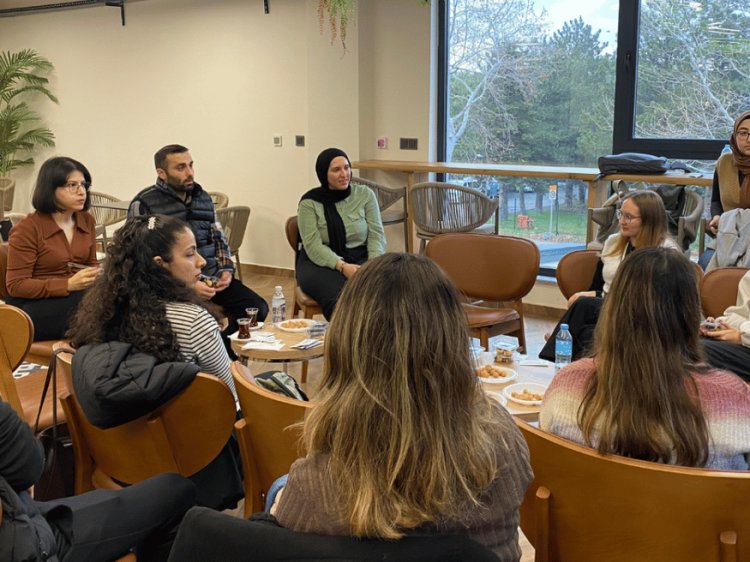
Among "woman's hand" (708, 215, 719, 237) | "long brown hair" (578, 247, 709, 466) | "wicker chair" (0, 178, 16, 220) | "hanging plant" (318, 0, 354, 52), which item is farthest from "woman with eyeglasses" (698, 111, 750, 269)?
"wicker chair" (0, 178, 16, 220)

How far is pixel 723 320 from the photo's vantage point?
3.48 metres

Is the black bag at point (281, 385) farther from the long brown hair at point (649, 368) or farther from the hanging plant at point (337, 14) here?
the hanging plant at point (337, 14)

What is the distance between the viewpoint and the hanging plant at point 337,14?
21.5 ft

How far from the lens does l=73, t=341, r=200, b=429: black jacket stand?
233 cm

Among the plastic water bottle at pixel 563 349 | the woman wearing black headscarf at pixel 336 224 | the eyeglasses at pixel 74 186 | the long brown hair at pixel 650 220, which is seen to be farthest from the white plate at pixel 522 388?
the eyeglasses at pixel 74 186

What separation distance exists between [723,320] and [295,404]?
216 centimetres

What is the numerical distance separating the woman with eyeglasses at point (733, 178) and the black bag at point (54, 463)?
363 centimetres

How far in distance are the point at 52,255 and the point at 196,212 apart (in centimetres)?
84

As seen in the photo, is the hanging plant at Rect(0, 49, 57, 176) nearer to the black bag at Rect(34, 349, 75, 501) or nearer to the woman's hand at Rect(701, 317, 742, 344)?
the black bag at Rect(34, 349, 75, 501)

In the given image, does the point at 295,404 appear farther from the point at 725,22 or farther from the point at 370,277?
the point at 725,22

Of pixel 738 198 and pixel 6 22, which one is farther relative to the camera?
pixel 6 22

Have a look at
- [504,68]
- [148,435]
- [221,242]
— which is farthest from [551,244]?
[148,435]

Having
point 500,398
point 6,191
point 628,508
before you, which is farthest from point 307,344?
point 6,191

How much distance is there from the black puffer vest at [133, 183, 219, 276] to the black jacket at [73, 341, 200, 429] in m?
2.22
